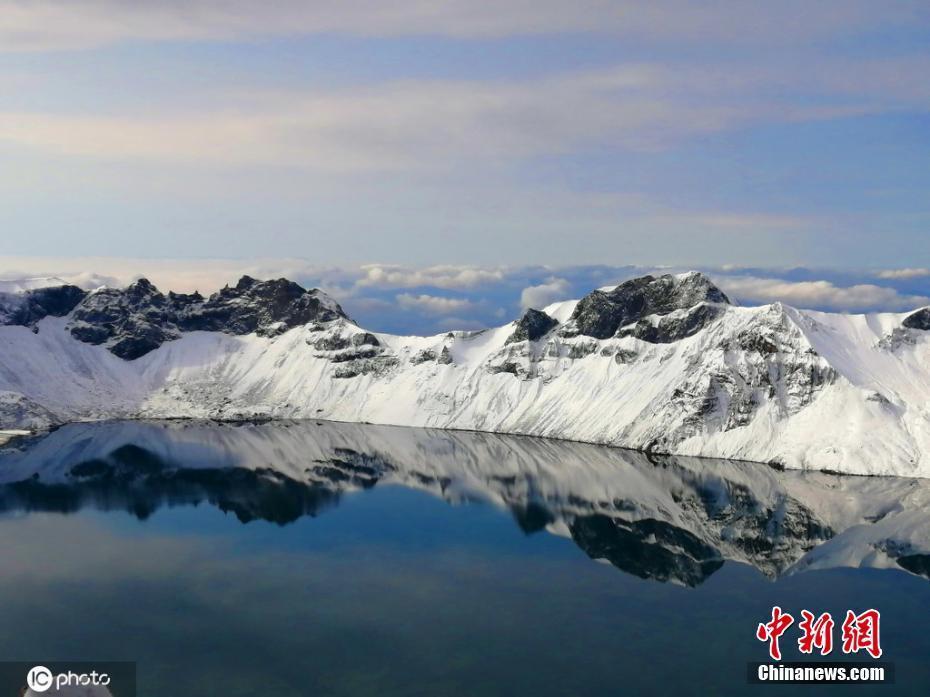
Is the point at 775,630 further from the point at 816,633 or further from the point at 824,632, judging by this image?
the point at 824,632

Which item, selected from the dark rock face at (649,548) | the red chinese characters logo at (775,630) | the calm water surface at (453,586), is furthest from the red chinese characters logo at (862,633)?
the dark rock face at (649,548)

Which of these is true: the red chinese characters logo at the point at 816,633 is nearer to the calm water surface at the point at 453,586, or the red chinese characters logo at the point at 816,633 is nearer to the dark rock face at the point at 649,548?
the calm water surface at the point at 453,586

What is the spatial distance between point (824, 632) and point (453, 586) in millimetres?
53786

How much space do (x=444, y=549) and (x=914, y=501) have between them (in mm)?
109919

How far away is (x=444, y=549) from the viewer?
154 meters

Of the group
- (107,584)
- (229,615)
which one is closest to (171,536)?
(107,584)

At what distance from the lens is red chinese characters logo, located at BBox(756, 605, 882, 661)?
107125 millimetres

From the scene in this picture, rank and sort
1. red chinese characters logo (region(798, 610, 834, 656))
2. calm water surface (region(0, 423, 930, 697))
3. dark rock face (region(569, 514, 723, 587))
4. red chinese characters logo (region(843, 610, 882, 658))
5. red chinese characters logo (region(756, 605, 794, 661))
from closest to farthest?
calm water surface (region(0, 423, 930, 697)) → red chinese characters logo (region(756, 605, 794, 661)) → red chinese characters logo (region(798, 610, 834, 656)) → red chinese characters logo (region(843, 610, 882, 658)) → dark rock face (region(569, 514, 723, 587))

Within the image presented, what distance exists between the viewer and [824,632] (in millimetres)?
111250

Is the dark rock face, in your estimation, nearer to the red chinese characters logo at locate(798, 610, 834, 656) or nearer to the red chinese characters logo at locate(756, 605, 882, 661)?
the red chinese characters logo at locate(756, 605, 882, 661)

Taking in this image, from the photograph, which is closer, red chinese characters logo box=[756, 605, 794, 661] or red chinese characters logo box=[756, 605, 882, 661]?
red chinese characters logo box=[756, 605, 794, 661]

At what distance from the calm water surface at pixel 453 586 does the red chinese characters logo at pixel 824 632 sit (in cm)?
197

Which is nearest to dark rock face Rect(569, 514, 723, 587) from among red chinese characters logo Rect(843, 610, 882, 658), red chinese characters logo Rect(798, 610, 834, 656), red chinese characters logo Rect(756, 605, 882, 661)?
red chinese characters logo Rect(756, 605, 882, 661)

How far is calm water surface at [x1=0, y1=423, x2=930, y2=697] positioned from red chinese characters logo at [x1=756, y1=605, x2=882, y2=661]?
1.97 m
